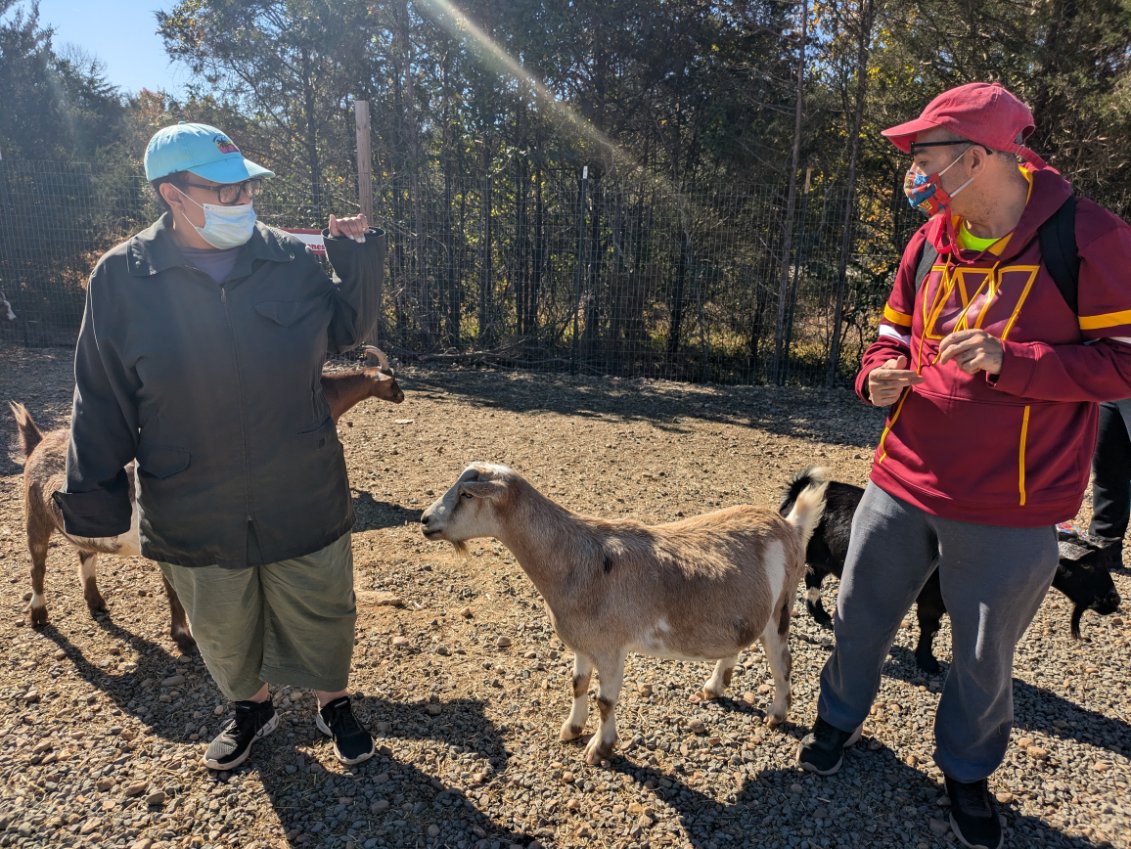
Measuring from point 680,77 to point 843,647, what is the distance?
1038 cm

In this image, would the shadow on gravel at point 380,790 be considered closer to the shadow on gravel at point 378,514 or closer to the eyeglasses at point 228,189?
the shadow on gravel at point 378,514

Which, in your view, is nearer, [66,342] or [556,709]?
[556,709]

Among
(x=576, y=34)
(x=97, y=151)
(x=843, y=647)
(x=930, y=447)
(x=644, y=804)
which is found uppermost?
(x=576, y=34)

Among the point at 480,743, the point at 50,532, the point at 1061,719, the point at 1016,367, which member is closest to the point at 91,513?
the point at 480,743

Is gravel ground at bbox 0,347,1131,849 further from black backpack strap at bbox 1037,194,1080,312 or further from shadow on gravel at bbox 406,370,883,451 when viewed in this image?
shadow on gravel at bbox 406,370,883,451

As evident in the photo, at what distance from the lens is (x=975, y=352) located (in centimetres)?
215

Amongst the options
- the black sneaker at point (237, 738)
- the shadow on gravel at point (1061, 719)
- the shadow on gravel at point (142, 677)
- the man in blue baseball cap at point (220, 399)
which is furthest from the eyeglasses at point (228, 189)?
the shadow on gravel at point (1061, 719)

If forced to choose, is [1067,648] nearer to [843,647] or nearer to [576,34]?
[843,647]

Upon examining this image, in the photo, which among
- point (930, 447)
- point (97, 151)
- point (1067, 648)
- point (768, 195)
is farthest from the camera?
point (97, 151)

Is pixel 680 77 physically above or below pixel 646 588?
above

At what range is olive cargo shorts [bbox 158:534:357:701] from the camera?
2.78 m

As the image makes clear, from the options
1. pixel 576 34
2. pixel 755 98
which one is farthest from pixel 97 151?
pixel 755 98

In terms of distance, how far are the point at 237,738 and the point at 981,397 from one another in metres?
3.21

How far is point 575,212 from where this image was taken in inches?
424
